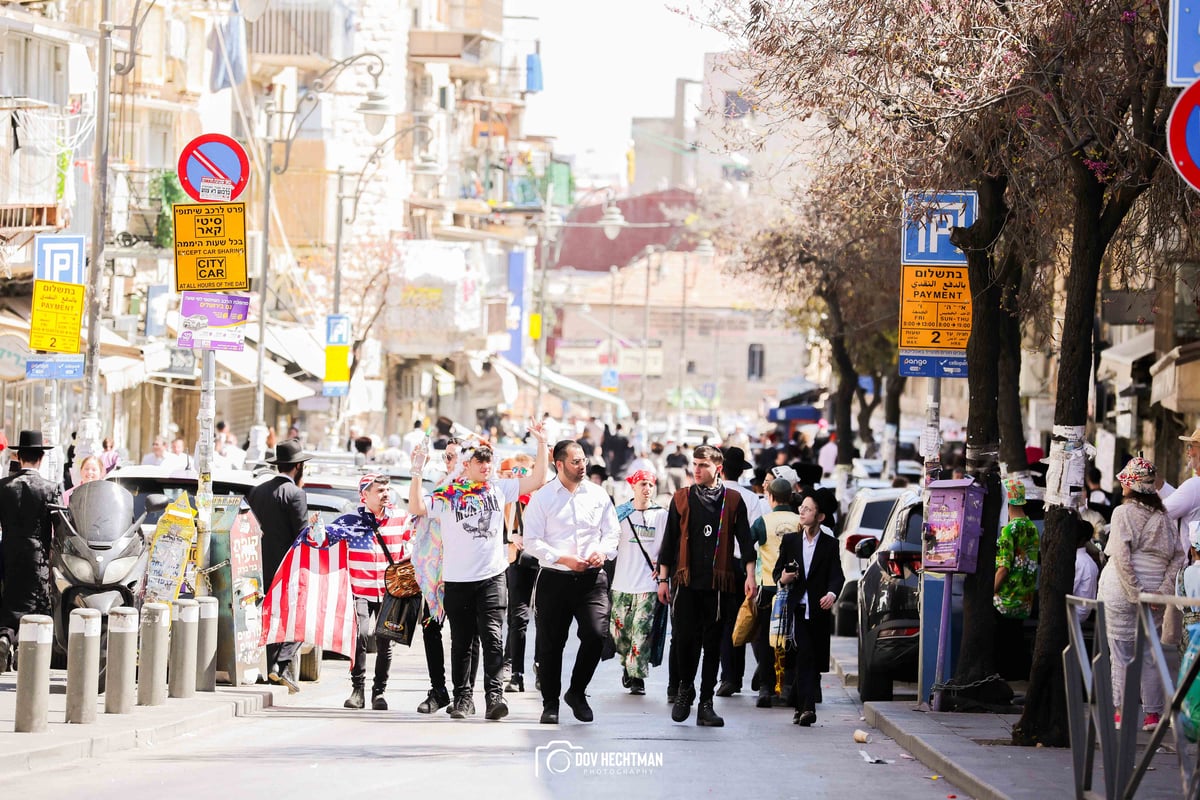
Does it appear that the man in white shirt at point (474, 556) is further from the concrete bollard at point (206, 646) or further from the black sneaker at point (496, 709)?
the concrete bollard at point (206, 646)

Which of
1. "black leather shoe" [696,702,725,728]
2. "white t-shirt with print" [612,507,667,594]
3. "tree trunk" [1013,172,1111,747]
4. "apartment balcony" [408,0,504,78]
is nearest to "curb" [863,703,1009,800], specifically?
"tree trunk" [1013,172,1111,747]

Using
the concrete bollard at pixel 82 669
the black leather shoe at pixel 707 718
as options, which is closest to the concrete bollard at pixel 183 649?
the concrete bollard at pixel 82 669

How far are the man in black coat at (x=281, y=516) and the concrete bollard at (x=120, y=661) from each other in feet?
7.45

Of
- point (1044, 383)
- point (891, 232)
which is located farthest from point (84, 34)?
point (1044, 383)

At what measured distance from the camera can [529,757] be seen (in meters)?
11.6

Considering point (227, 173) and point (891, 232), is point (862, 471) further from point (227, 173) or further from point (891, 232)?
point (227, 173)

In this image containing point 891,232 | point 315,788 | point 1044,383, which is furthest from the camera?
point 1044,383

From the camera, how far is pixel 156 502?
1535 centimetres

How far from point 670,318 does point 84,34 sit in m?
83.4

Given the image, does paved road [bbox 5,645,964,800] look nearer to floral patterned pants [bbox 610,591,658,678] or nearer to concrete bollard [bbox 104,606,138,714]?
concrete bollard [bbox 104,606,138,714]

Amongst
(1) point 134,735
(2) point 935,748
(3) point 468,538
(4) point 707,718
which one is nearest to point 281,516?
(3) point 468,538

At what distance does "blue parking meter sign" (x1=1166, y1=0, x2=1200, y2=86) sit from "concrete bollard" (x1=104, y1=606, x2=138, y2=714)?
7.31m

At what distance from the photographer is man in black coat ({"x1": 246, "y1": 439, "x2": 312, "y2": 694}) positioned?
1502 centimetres

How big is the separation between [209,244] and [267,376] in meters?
24.1
